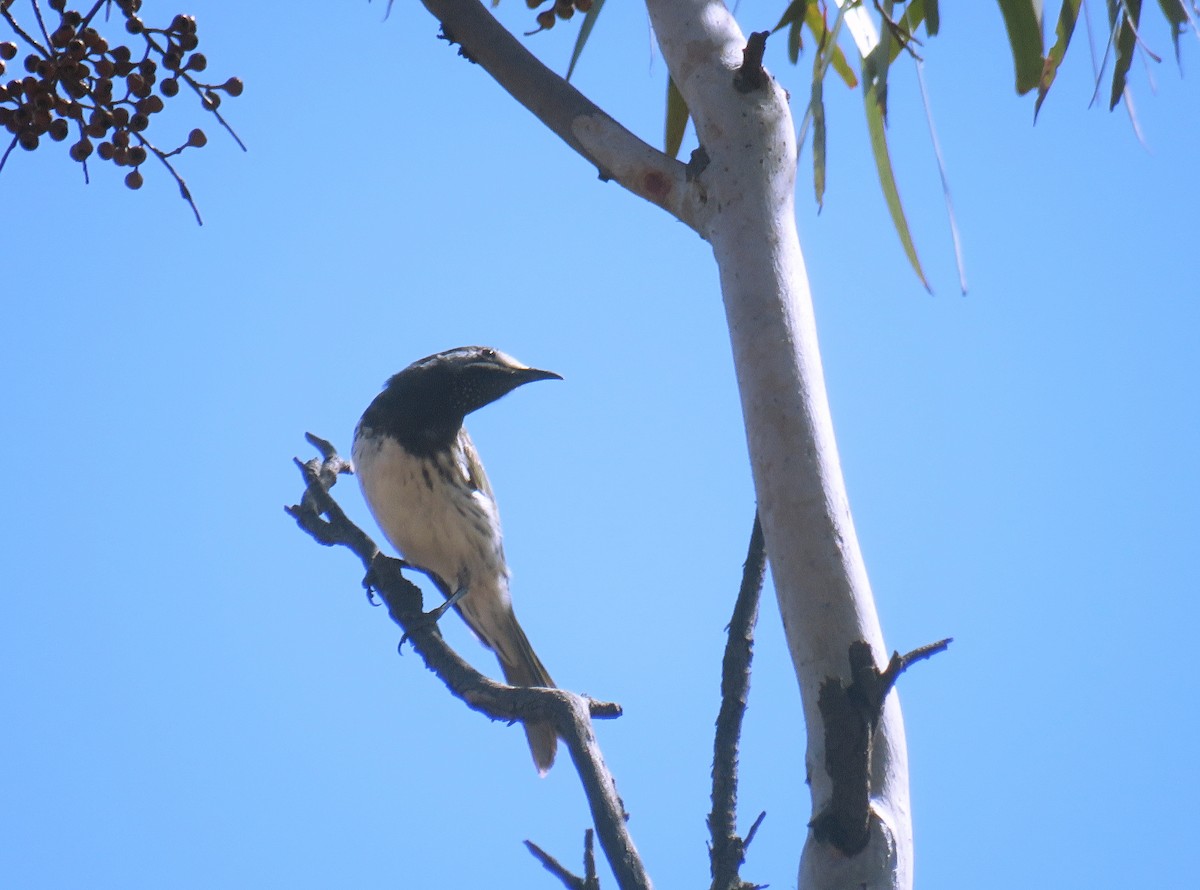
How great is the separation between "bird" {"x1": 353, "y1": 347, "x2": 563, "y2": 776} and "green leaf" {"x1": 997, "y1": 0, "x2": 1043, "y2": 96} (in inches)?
114

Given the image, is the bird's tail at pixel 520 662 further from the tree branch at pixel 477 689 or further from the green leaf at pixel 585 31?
the green leaf at pixel 585 31

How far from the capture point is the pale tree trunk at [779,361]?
190 centimetres

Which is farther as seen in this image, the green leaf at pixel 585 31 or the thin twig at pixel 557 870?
the green leaf at pixel 585 31

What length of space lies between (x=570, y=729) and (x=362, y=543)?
1671 mm

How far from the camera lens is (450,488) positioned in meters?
5.32

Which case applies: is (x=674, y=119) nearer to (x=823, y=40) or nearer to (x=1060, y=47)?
(x=823, y=40)

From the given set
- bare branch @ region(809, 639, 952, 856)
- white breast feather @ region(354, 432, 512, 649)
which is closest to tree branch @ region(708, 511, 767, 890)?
bare branch @ region(809, 639, 952, 856)

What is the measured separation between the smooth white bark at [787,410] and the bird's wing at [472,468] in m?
3.00

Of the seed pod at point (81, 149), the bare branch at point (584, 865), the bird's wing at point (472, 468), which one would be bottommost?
the bare branch at point (584, 865)

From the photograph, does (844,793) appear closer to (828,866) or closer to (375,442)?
(828,866)

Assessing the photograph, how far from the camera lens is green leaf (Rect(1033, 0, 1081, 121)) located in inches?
134

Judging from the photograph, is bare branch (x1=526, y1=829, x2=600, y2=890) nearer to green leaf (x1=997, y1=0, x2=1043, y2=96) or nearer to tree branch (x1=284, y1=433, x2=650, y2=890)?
tree branch (x1=284, y1=433, x2=650, y2=890)

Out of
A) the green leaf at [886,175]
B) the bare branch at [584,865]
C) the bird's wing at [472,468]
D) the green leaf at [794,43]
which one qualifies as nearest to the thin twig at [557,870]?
the bare branch at [584,865]

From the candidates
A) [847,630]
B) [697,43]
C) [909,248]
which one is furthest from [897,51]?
[847,630]
